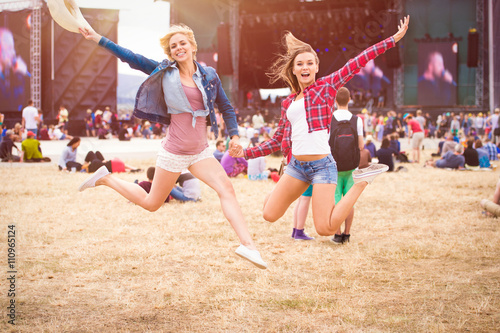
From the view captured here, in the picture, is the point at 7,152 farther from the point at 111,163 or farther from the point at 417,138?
the point at 417,138

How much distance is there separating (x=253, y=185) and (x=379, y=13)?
21589mm

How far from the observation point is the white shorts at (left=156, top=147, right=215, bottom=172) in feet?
13.5

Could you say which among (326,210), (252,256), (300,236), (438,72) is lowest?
(300,236)

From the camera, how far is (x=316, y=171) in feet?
13.6

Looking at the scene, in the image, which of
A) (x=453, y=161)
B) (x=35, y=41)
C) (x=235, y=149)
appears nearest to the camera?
(x=235, y=149)

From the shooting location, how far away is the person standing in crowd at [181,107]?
404cm

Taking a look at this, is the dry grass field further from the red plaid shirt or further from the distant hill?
the distant hill

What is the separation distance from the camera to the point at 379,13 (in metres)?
29.8

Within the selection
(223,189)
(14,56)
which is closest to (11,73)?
(14,56)

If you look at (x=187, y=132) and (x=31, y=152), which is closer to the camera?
(x=187, y=132)

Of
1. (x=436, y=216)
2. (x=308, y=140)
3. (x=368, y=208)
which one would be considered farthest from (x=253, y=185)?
(x=308, y=140)

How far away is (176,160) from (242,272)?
1.62 m

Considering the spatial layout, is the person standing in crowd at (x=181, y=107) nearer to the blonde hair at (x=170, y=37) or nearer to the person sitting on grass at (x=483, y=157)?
the blonde hair at (x=170, y=37)

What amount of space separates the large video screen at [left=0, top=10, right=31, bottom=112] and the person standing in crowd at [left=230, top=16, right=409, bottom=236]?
96.6ft
